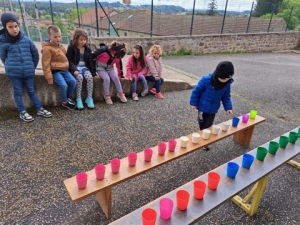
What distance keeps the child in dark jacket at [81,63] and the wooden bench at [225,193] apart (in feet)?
9.07

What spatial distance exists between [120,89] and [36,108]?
1.57m

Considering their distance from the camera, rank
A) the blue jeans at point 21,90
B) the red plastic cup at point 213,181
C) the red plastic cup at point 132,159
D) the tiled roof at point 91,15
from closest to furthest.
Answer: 1. the red plastic cup at point 213,181
2. the red plastic cup at point 132,159
3. the blue jeans at point 21,90
4. the tiled roof at point 91,15

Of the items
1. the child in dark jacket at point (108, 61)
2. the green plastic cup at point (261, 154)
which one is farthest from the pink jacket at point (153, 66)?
the green plastic cup at point (261, 154)

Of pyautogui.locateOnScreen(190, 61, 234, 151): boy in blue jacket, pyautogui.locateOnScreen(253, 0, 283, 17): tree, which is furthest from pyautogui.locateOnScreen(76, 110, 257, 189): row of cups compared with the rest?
pyautogui.locateOnScreen(253, 0, 283, 17): tree

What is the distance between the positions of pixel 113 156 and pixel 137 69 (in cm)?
251

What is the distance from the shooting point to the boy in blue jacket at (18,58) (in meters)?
3.10

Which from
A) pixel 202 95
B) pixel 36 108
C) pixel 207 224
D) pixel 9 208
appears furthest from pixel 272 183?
pixel 36 108

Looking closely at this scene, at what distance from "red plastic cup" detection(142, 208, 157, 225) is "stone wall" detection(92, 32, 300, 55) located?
7668 millimetres

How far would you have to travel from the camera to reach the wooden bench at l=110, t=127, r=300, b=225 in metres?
1.57

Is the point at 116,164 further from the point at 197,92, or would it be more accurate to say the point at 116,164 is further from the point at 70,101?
the point at 70,101

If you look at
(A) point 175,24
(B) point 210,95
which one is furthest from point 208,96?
(A) point 175,24

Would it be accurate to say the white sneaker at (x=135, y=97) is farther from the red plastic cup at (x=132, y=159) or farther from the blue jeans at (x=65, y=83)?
the red plastic cup at (x=132, y=159)

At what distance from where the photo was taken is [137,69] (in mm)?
4879

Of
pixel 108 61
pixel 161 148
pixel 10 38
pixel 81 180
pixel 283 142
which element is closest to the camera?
pixel 81 180
